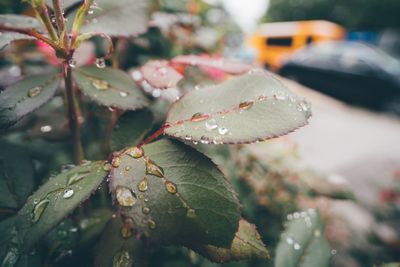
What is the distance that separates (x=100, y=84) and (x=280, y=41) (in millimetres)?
11053

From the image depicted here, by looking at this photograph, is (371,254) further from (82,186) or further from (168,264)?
(82,186)

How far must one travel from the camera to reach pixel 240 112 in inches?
15.2

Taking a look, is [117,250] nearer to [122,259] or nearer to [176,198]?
[122,259]

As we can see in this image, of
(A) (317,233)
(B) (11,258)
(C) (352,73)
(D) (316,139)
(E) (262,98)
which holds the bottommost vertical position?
(C) (352,73)

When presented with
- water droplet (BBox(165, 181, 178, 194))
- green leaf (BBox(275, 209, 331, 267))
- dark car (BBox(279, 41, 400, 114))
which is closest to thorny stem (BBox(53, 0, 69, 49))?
water droplet (BBox(165, 181, 178, 194))

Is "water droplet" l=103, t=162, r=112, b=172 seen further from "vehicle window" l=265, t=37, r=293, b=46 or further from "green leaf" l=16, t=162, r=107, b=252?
"vehicle window" l=265, t=37, r=293, b=46

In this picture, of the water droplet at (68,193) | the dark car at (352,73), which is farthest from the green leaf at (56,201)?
the dark car at (352,73)

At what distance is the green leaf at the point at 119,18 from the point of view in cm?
56

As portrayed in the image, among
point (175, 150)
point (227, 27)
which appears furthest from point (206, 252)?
point (227, 27)

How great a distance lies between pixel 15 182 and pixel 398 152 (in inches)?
172

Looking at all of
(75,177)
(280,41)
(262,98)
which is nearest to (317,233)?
(262,98)

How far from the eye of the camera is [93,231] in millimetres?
526

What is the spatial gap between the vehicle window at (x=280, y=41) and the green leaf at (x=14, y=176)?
11044 mm

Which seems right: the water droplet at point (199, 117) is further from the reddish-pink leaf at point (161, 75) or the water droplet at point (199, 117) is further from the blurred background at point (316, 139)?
the blurred background at point (316, 139)
